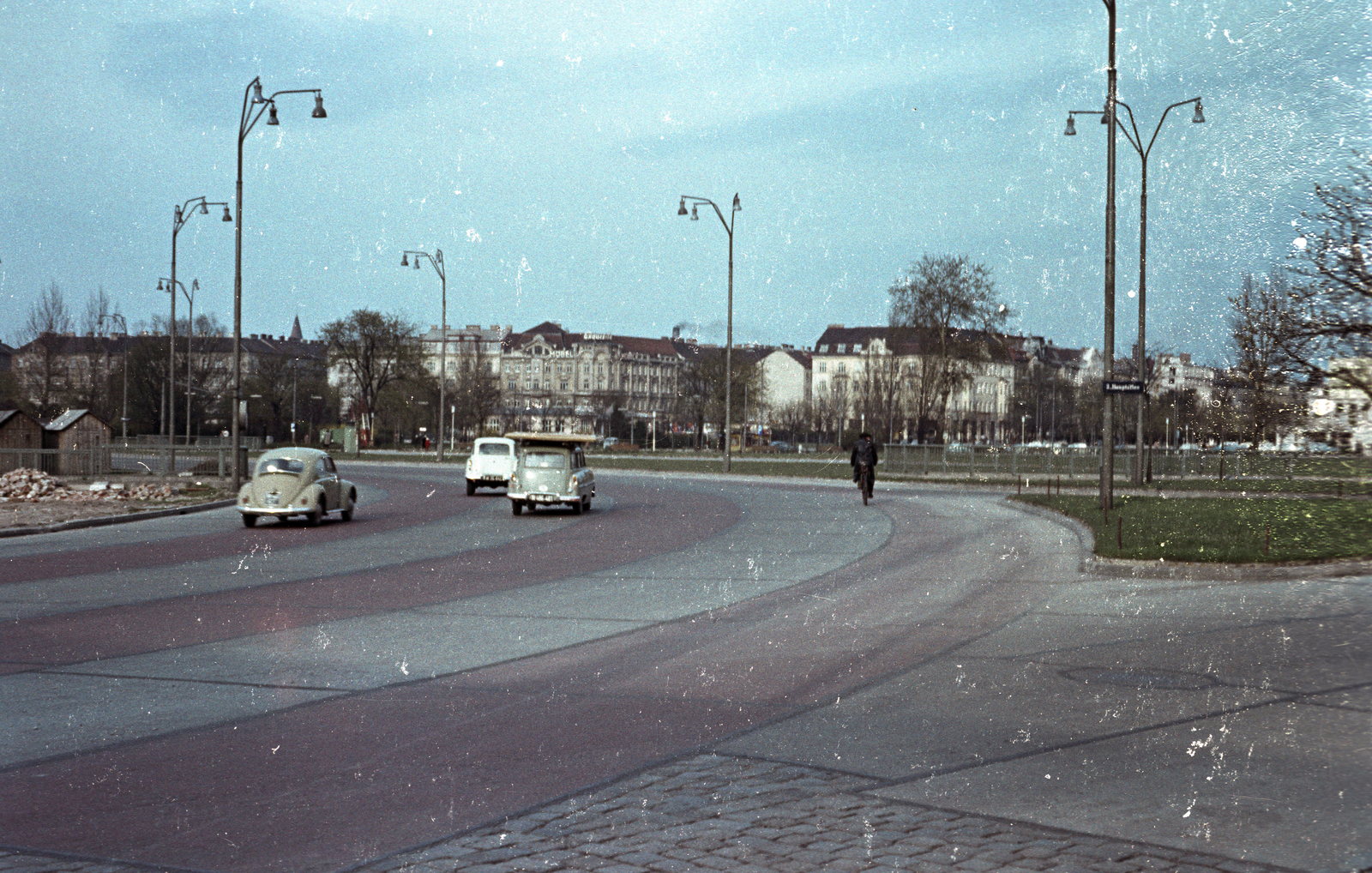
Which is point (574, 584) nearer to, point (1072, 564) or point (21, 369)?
point (1072, 564)

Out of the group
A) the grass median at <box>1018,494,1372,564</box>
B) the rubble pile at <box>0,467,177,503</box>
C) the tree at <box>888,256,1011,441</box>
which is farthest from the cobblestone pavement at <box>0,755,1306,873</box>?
the tree at <box>888,256,1011,441</box>

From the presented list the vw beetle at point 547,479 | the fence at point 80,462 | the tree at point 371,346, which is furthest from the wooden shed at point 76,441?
the tree at point 371,346

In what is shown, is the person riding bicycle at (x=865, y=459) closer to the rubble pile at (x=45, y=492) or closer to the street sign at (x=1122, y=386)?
the street sign at (x=1122, y=386)

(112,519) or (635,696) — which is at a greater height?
(635,696)

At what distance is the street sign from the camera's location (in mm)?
23031

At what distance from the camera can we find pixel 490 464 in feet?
127

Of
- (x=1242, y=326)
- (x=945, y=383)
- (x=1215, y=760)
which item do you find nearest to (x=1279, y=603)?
(x=1215, y=760)

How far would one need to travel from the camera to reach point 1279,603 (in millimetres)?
13336

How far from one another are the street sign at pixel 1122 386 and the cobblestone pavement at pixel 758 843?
60.7ft

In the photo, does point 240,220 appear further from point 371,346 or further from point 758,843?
point 371,346

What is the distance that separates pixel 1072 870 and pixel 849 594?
376 inches

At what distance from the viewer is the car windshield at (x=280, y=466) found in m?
25.8

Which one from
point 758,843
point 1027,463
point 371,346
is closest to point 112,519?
point 758,843

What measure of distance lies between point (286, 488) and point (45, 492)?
12687 mm
